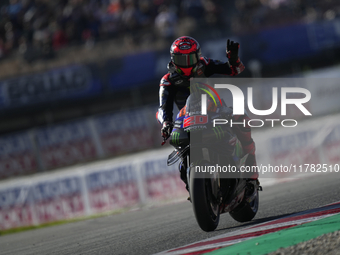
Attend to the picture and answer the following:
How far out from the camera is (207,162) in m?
4.22

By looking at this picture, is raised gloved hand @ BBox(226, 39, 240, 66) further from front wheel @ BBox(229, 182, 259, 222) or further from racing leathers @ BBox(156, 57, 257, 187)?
front wheel @ BBox(229, 182, 259, 222)

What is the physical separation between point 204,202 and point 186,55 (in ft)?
4.86

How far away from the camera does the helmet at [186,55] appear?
4.71 m

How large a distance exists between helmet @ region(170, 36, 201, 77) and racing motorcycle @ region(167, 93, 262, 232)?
1.59 ft

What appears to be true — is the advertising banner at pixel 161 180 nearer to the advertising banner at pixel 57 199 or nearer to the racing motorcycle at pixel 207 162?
the advertising banner at pixel 57 199

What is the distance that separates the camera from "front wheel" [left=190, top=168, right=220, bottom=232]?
13.2 feet

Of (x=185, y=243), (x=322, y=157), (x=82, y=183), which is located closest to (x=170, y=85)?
(x=185, y=243)

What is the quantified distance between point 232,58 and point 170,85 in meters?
0.69

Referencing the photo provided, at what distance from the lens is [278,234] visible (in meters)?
3.77

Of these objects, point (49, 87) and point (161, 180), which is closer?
point (161, 180)

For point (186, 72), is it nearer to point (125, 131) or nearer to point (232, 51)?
point (232, 51)

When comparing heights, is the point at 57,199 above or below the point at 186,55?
below

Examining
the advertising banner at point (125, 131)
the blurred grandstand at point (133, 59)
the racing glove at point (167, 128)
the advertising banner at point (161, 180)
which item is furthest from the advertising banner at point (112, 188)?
the racing glove at point (167, 128)

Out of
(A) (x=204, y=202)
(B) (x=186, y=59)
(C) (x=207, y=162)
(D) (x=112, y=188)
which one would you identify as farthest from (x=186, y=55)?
(D) (x=112, y=188)
